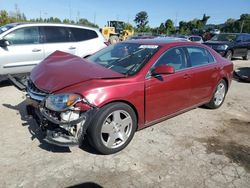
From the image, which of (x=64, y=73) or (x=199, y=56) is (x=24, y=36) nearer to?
(x=64, y=73)

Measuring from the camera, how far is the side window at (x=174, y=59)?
411cm

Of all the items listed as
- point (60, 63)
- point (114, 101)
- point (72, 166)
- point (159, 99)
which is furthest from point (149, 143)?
point (60, 63)

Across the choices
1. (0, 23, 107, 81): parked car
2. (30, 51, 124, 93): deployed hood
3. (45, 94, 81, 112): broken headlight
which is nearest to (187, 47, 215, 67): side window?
(30, 51, 124, 93): deployed hood

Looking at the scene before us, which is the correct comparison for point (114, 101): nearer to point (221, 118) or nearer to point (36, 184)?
point (36, 184)

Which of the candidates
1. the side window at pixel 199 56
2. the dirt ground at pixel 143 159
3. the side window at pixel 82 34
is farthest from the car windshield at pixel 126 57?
the side window at pixel 82 34

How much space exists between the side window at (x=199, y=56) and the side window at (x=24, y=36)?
4.39 metres

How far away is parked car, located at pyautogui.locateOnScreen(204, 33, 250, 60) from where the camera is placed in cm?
1373

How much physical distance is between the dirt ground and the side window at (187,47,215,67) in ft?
3.81

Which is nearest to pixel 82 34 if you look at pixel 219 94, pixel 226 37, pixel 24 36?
pixel 24 36

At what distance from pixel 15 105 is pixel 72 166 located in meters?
2.80

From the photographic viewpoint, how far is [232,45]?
14.0 meters

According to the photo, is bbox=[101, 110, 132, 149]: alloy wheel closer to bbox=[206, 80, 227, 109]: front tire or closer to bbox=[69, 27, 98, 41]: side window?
bbox=[206, 80, 227, 109]: front tire

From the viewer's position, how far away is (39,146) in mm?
3693

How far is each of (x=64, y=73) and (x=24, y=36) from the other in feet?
13.0
